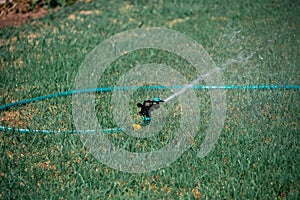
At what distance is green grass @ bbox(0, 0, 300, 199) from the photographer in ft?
12.4

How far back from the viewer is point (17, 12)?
9.64m

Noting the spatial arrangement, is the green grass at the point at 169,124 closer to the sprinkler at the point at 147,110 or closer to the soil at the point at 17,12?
the sprinkler at the point at 147,110

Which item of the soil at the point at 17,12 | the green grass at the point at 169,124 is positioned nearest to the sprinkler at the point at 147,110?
the green grass at the point at 169,124

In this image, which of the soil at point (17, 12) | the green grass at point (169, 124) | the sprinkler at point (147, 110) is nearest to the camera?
the green grass at point (169, 124)

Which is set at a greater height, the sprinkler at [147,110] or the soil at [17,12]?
the sprinkler at [147,110]

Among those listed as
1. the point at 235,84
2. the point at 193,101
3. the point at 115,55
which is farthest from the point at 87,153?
the point at 115,55

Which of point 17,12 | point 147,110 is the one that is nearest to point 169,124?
point 147,110

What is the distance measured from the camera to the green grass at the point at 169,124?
379cm

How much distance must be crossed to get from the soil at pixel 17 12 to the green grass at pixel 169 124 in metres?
0.41

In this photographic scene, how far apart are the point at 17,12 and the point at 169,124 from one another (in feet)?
18.2

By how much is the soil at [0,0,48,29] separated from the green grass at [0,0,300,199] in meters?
0.41

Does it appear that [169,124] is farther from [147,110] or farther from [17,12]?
[17,12]

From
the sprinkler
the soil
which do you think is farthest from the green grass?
the soil

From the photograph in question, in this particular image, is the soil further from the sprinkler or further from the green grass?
the sprinkler
